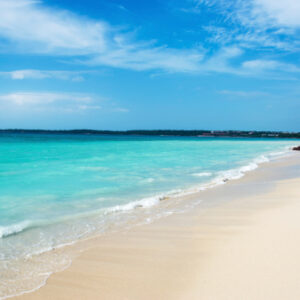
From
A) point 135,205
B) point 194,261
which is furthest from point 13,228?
point 194,261

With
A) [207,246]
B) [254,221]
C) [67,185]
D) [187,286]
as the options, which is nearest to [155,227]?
[207,246]

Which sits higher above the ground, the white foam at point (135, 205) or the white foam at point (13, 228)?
the white foam at point (135, 205)

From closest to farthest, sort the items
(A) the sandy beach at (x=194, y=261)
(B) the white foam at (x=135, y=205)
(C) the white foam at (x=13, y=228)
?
(A) the sandy beach at (x=194, y=261), (C) the white foam at (x=13, y=228), (B) the white foam at (x=135, y=205)

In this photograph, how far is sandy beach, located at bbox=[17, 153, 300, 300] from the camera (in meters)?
3.19

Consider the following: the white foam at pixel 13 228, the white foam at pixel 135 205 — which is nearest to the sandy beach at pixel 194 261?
the white foam at pixel 135 205

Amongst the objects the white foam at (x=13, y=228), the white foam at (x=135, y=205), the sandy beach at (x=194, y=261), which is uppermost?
the sandy beach at (x=194, y=261)

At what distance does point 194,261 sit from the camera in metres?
4.00

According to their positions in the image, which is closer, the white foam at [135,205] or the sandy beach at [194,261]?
the sandy beach at [194,261]

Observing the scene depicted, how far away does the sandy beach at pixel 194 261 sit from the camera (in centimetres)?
319

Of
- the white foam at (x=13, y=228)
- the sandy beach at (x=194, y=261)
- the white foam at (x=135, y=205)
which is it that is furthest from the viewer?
the white foam at (x=135, y=205)

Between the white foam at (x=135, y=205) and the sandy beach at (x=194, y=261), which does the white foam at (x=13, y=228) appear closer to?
the sandy beach at (x=194, y=261)

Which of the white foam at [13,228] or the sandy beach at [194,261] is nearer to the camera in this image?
the sandy beach at [194,261]

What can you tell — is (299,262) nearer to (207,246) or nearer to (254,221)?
(207,246)

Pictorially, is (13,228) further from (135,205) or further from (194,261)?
(194,261)
